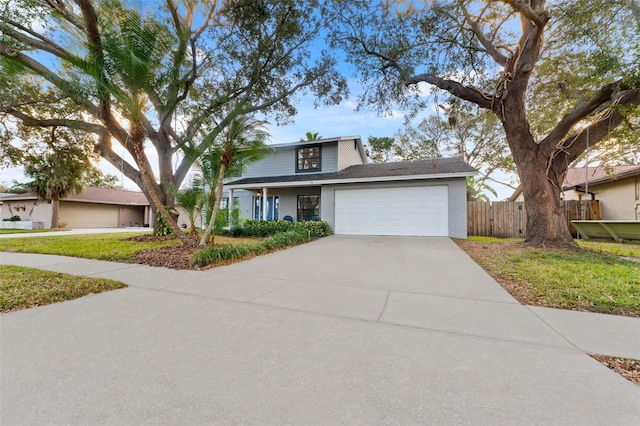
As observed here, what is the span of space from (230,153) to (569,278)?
306 inches

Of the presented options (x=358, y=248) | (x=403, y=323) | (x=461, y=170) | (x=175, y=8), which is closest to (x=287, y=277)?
(x=403, y=323)

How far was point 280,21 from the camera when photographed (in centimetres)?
1031

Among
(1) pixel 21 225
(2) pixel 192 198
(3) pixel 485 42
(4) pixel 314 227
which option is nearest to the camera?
(2) pixel 192 198

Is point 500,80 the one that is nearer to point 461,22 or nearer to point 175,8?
point 461,22

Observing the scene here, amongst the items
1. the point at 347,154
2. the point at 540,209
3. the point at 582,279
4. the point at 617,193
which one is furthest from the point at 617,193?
the point at 347,154

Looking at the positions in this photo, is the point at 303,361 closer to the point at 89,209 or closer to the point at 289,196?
the point at 289,196

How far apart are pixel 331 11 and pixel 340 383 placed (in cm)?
1160

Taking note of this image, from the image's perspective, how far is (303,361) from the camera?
214 centimetres

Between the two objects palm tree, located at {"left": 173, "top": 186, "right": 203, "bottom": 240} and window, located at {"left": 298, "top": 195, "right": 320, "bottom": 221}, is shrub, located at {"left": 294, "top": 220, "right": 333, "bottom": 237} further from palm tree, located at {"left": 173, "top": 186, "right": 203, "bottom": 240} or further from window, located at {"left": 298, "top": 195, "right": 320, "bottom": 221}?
palm tree, located at {"left": 173, "top": 186, "right": 203, "bottom": 240}

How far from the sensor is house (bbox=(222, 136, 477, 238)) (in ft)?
36.7

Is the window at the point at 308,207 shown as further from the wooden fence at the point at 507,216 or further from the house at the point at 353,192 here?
the wooden fence at the point at 507,216

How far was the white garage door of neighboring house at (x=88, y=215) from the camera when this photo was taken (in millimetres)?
22297

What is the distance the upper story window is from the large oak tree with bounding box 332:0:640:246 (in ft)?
17.3

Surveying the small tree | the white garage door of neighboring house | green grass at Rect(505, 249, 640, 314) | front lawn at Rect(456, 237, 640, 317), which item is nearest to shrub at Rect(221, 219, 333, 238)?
front lawn at Rect(456, 237, 640, 317)
